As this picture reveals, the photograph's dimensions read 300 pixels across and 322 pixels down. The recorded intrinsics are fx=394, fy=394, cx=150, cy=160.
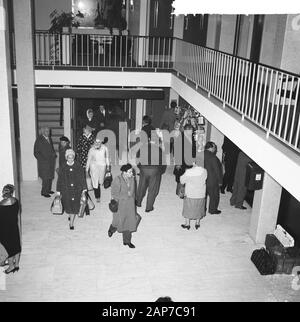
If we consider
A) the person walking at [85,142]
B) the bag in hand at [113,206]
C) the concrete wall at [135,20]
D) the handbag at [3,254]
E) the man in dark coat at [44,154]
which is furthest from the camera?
the concrete wall at [135,20]

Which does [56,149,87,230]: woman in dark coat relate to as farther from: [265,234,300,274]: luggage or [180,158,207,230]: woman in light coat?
[265,234,300,274]: luggage

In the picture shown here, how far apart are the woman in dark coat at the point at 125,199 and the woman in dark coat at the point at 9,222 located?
1741 millimetres

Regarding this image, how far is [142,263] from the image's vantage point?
7211 mm

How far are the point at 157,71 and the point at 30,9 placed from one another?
429 cm

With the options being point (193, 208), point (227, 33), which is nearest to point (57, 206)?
point (193, 208)

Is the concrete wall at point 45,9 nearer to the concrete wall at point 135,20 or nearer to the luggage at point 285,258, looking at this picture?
the concrete wall at point 135,20

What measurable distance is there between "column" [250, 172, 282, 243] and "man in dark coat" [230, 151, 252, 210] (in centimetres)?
118

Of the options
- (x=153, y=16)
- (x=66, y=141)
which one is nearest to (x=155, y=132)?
(x=66, y=141)

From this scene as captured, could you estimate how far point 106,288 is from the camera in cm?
647

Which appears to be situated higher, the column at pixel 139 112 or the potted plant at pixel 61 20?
the potted plant at pixel 61 20

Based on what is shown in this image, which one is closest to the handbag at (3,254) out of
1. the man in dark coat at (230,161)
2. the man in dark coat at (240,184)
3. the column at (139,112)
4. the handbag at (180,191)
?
the handbag at (180,191)

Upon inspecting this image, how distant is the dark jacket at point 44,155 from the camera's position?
30.5 ft

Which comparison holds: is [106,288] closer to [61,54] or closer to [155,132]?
[155,132]
